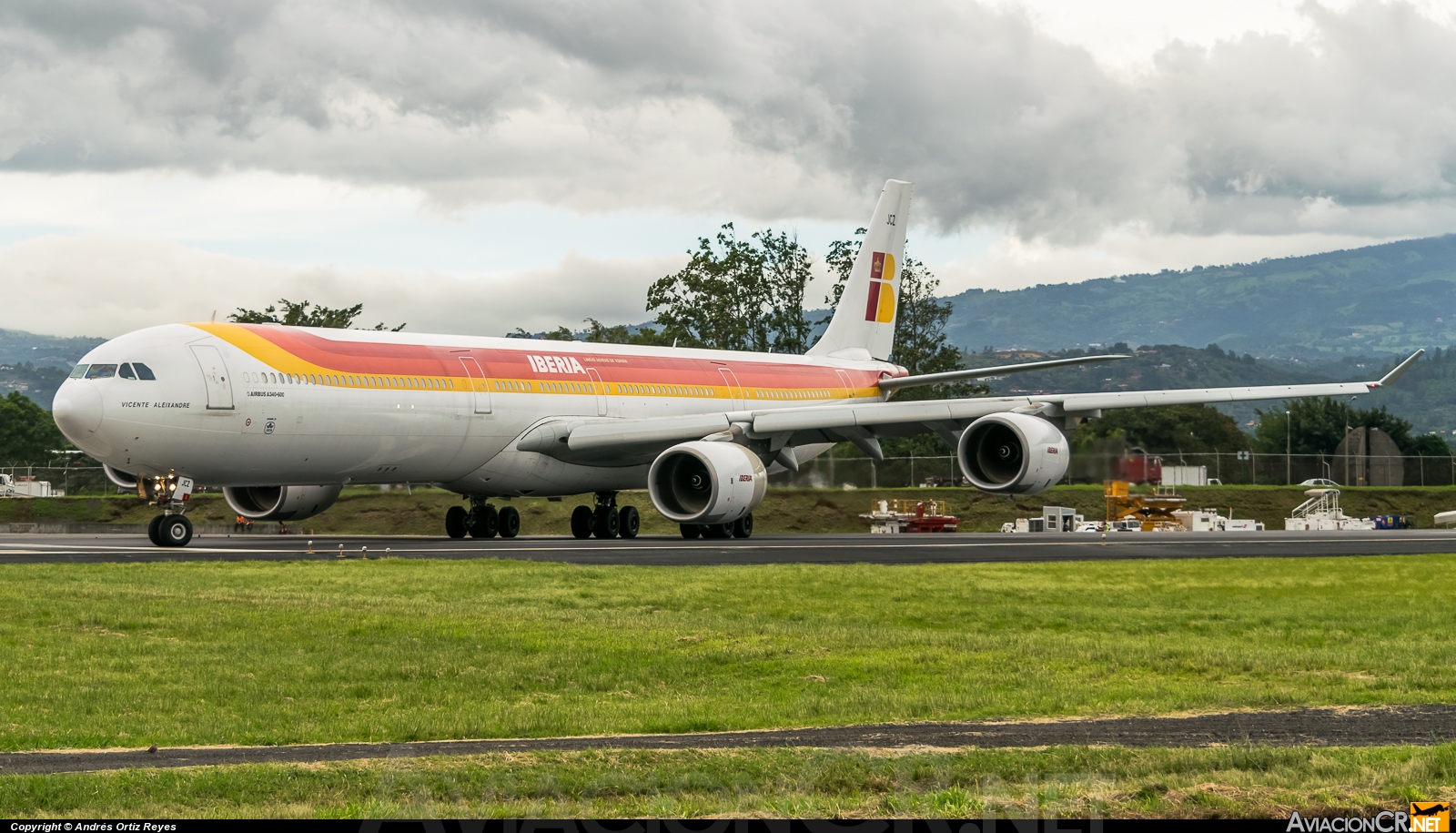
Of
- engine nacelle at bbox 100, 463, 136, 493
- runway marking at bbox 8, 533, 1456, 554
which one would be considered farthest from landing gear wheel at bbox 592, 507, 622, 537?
engine nacelle at bbox 100, 463, 136, 493

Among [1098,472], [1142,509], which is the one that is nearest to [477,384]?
[1098,472]

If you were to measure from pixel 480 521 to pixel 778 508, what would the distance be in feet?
55.6

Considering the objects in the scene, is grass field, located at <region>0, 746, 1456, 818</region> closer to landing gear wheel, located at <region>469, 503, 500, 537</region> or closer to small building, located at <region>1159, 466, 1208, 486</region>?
landing gear wheel, located at <region>469, 503, 500, 537</region>

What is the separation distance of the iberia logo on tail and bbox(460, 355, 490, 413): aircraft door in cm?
1681

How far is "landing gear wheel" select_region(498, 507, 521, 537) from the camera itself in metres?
36.2

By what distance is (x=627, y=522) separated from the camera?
36.2m

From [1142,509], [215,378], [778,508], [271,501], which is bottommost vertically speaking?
[778,508]

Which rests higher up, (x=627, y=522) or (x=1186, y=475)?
(x=1186, y=475)

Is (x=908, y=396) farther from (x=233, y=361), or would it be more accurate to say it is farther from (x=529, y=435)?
(x=233, y=361)

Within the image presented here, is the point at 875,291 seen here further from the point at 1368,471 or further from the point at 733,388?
the point at 1368,471

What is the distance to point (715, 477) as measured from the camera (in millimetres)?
30047

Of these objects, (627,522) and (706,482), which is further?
(627,522)

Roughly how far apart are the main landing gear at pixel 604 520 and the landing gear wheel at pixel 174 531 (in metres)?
10.3

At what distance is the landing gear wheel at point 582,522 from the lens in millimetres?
35781
